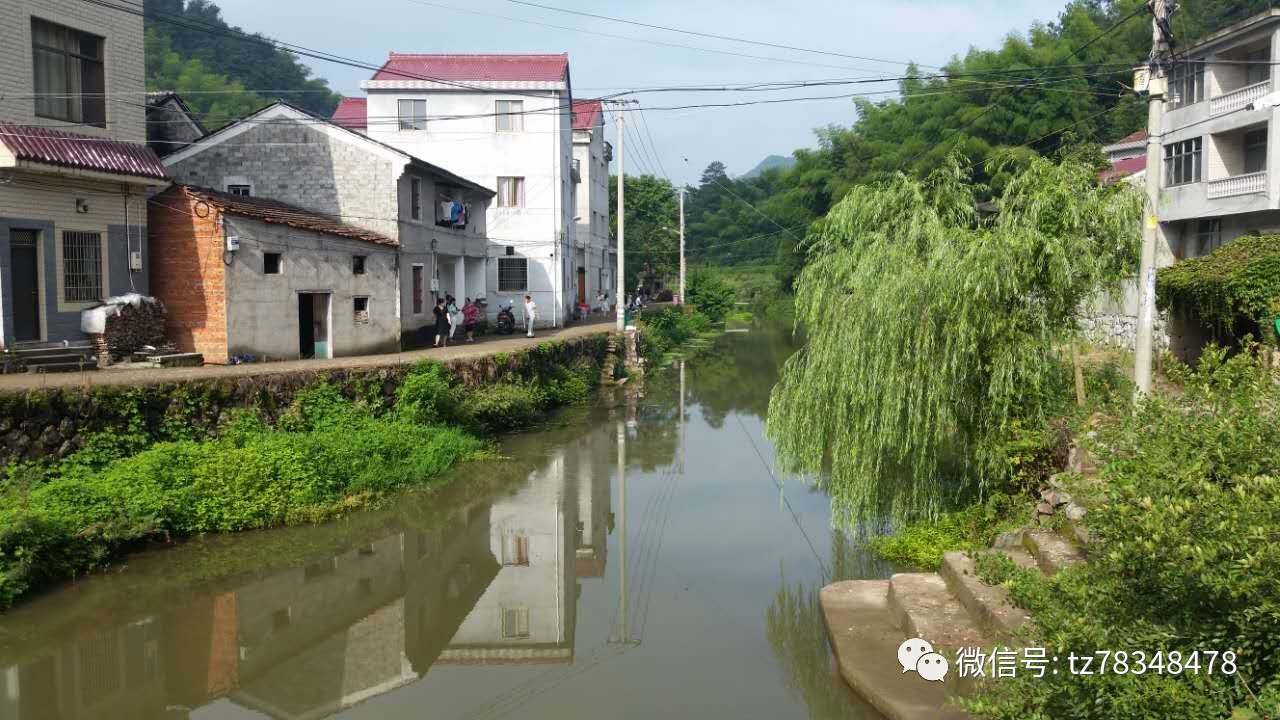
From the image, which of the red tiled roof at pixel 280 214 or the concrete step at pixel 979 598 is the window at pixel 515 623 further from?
the red tiled roof at pixel 280 214

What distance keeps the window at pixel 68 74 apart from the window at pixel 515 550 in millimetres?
11462

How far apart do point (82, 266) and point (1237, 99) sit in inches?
1049

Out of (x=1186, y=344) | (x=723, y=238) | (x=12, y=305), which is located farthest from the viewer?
(x=723, y=238)

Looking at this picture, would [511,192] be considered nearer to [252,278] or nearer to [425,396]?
[252,278]

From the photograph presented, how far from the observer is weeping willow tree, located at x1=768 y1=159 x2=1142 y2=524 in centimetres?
1196

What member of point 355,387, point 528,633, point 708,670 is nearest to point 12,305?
point 355,387

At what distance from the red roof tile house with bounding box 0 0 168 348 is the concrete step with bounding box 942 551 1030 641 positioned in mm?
15669

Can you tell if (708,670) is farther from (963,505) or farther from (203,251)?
(203,251)

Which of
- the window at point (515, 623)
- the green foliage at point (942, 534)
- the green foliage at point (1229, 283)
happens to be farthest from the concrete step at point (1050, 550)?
the green foliage at point (1229, 283)

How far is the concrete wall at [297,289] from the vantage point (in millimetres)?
20234

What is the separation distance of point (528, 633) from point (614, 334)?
881 inches

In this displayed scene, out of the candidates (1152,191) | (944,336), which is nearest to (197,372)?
(944,336)

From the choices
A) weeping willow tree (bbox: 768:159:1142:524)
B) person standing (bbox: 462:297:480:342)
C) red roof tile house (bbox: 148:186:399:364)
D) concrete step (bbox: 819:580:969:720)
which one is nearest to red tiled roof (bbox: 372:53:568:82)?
person standing (bbox: 462:297:480:342)

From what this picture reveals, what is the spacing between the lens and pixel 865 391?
40.5 feet
